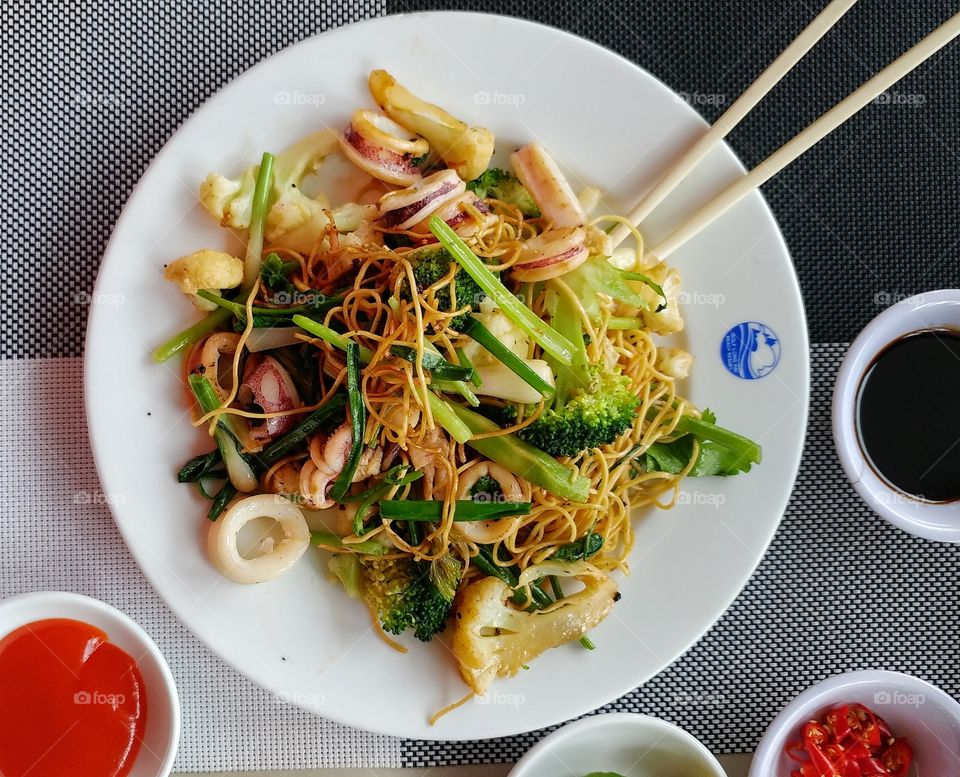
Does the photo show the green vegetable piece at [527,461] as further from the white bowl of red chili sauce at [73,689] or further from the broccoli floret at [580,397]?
the white bowl of red chili sauce at [73,689]

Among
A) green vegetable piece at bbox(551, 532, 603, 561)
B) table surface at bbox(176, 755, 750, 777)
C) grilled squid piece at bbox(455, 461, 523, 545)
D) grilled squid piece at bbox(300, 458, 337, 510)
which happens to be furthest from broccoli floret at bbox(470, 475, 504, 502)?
table surface at bbox(176, 755, 750, 777)

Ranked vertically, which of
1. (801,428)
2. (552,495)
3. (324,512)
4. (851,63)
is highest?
(851,63)

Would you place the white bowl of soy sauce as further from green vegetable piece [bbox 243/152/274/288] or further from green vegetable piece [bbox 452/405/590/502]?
green vegetable piece [bbox 243/152/274/288]

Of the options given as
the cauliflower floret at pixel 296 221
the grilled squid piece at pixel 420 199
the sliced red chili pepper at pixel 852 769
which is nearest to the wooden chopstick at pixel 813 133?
the grilled squid piece at pixel 420 199

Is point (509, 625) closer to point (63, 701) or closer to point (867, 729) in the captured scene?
point (867, 729)

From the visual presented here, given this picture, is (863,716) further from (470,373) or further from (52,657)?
(52,657)

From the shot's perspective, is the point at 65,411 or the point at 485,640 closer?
the point at 485,640

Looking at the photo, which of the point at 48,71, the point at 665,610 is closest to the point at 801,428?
the point at 665,610
